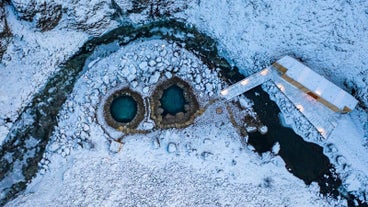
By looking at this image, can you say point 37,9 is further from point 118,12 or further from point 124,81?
point 124,81

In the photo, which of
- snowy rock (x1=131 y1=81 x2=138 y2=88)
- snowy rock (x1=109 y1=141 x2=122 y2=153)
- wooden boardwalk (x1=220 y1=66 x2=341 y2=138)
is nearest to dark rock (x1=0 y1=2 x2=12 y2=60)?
snowy rock (x1=131 y1=81 x2=138 y2=88)

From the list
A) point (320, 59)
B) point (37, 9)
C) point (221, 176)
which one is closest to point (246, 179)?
point (221, 176)

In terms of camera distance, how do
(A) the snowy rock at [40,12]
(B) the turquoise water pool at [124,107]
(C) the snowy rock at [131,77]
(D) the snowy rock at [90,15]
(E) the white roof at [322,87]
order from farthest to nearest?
(B) the turquoise water pool at [124,107], (C) the snowy rock at [131,77], (D) the snowy rock at [90,15], (E) the white roof at [322,87], (A) the snowy rock at [40,12]

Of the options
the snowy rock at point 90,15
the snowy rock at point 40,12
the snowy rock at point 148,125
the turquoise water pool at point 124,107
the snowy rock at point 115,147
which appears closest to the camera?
the snowy rock at point 40,12

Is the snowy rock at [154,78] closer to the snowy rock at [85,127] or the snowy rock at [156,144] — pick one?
the snowy rock at [156,144]

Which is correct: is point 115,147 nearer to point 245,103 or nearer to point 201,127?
point 201,127

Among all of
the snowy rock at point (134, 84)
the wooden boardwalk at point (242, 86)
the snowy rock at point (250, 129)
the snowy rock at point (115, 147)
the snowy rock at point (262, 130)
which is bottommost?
the snowy rock at point (262, 130)

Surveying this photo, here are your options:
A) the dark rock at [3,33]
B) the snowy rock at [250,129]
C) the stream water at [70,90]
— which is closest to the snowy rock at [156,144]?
the snowy rock at [250,129]
